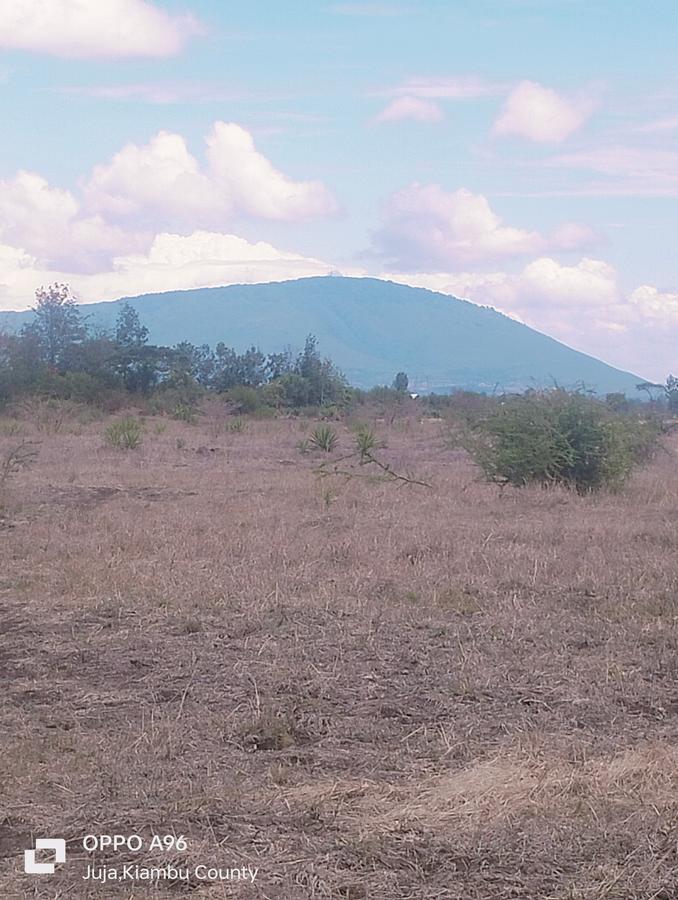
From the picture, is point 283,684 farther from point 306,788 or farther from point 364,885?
point 364,885

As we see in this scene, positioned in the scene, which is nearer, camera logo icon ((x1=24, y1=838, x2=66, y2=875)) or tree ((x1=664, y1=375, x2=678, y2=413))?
camera logo icon ((x1=24, y1=838, x2=66, y2=875))

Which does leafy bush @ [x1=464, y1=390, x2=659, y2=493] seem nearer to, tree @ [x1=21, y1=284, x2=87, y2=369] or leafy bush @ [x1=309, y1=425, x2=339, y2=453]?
leafy bush @ [x1=309, y1=425, x2=339, y2=453]

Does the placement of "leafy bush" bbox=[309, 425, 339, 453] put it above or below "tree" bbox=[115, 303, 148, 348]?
below

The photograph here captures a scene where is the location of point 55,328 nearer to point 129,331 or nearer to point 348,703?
point 129,331

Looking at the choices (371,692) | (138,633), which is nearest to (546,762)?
(371,692)

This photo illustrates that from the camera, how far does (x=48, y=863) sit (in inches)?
154

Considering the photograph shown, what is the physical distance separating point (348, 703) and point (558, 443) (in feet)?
38.2

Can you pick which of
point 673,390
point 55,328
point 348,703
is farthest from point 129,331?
point 348,703

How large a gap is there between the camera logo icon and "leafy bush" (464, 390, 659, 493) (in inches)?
533

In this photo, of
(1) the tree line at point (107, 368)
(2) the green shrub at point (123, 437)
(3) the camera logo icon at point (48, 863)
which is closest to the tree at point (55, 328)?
(1) the tree line at point (107, 368)

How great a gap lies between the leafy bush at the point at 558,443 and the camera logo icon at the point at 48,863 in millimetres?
13532

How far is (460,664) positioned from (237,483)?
1146 cm

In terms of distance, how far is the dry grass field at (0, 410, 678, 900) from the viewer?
3.96 meters

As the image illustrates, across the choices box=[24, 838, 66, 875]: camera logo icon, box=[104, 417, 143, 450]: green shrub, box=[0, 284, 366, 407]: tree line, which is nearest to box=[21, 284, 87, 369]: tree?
box=[0, 284, 366, 407]: tree line
